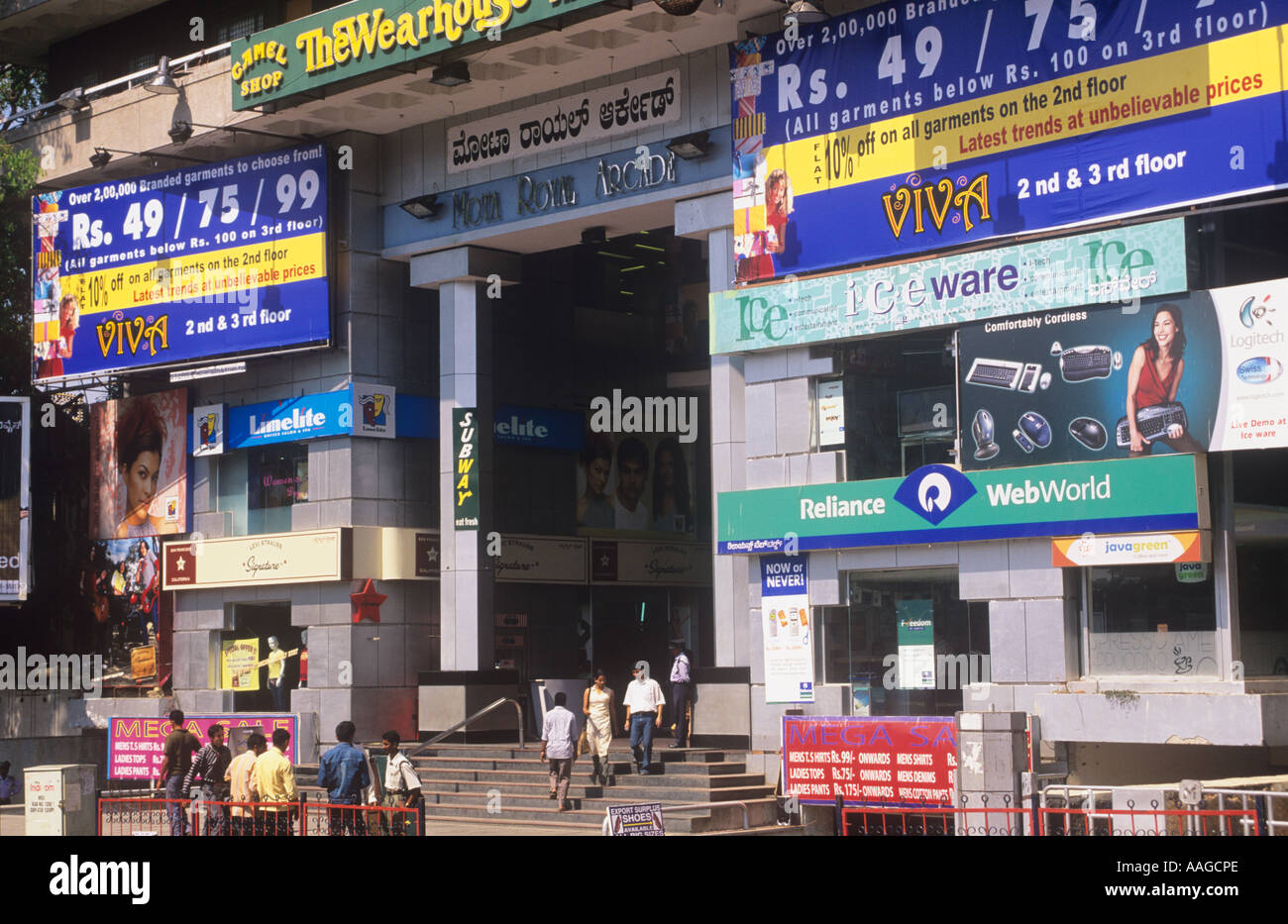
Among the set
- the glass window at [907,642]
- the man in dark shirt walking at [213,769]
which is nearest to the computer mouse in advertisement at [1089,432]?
the glass window at [907,642]

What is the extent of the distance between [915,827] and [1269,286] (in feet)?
27.9

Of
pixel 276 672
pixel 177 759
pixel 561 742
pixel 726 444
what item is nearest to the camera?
pixel 177 759

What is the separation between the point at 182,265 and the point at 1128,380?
20.7 m

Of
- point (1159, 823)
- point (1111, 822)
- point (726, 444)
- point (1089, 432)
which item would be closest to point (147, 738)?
point (726, 444)

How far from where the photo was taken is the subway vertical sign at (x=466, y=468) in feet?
107

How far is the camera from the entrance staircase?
24.7 meters

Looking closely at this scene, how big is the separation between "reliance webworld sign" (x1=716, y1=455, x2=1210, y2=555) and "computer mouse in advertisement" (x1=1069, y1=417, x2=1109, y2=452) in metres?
0.30

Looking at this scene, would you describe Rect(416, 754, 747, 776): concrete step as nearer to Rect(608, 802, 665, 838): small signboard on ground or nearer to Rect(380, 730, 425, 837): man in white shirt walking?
Rect(380, 730, 425, 837): man in white shirt walking

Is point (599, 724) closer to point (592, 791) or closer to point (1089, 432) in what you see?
point (592, 791)

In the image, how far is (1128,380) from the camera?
2362 cm

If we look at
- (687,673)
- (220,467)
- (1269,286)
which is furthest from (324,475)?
(1269,286)

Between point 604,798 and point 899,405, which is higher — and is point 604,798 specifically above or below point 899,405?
below

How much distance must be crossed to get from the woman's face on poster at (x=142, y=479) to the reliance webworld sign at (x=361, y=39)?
9.00m

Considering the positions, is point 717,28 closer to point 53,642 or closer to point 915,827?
point 915,827
